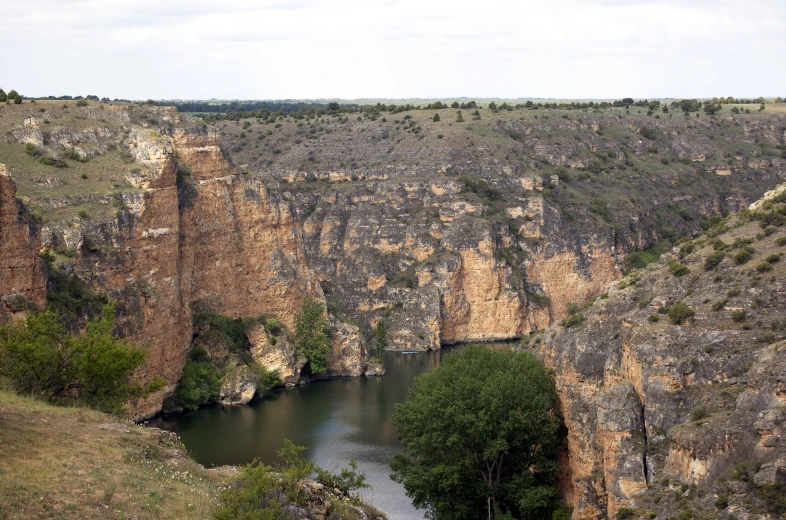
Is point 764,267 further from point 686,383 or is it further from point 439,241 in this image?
point 439,241

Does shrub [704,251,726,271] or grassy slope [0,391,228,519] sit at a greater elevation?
shrub [704,251,726,271]

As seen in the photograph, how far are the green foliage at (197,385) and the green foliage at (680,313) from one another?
3052cm

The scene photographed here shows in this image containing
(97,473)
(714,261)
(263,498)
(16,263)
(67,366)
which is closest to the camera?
(263,498)

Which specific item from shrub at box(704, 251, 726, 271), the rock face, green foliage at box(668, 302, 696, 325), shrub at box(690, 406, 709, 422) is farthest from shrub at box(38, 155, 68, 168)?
shrub at box(690, 406, 709, 422)

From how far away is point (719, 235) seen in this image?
39500 millimetres

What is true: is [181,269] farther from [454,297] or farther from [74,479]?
[74,479]

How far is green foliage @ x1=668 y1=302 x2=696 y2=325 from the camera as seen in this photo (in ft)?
102

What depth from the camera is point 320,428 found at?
53.7m

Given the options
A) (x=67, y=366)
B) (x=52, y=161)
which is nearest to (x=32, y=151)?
(x=52, y=161)

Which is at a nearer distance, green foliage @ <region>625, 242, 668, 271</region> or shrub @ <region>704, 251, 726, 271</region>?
shrub @ <region>704, 251, 726, 271</region>

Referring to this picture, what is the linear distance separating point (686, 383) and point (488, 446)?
379 inches

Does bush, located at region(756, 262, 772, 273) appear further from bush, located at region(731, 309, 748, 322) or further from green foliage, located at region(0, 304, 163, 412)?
green foliage, located at region(0, 304, 163, 412)

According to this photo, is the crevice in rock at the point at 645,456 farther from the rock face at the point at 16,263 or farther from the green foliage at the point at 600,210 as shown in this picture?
the green foliage at the point at 600,210

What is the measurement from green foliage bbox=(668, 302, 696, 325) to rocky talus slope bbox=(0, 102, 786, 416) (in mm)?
24794
